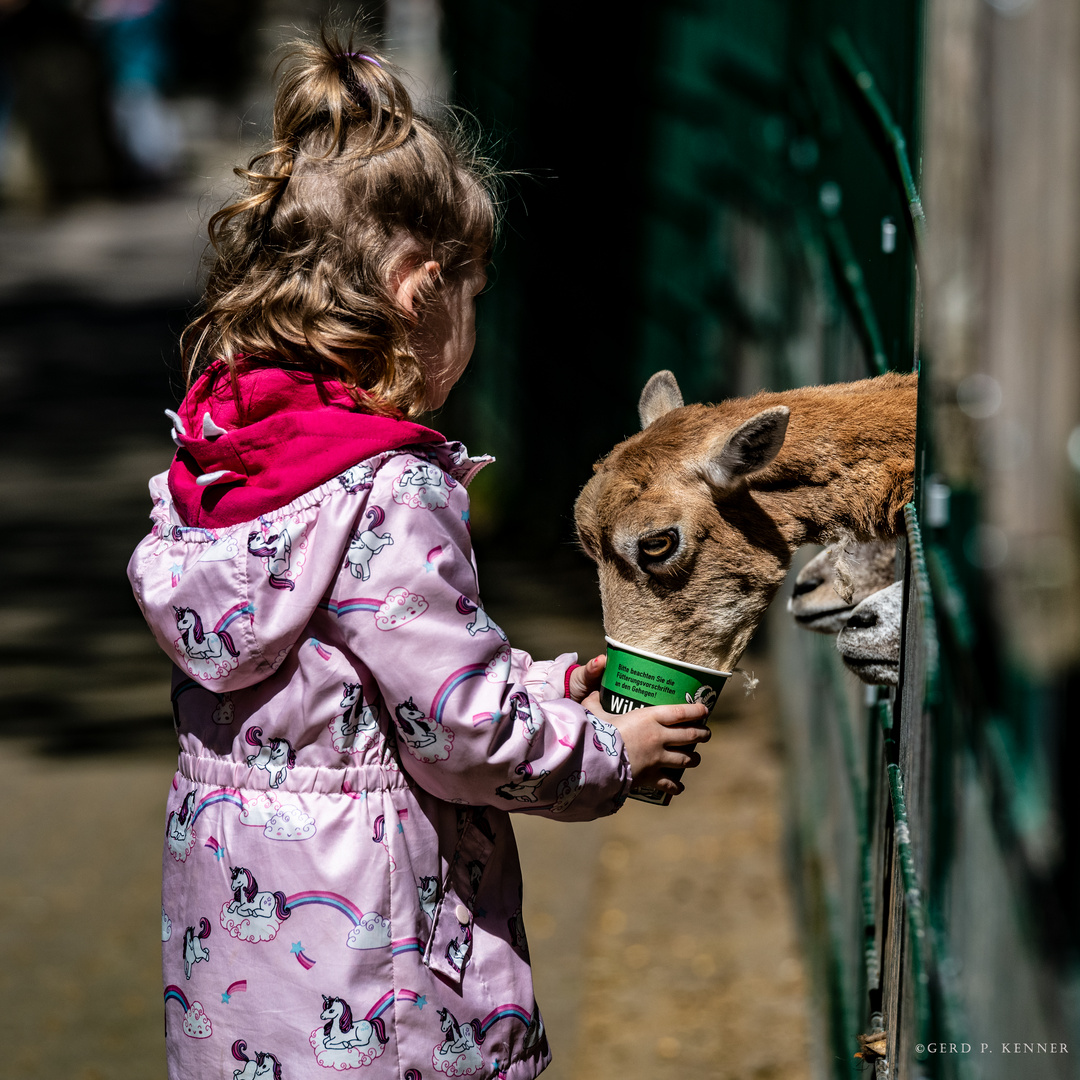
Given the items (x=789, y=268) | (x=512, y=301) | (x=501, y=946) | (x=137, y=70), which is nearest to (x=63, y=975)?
(x=501, y=946)

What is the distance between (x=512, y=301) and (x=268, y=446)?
705cm

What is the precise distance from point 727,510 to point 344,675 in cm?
90

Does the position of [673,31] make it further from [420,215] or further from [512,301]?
[420,215]

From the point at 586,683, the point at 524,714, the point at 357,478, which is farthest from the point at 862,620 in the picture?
the point at 357,478

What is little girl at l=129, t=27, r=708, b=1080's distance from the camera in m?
2.25

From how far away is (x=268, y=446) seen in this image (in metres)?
2.35

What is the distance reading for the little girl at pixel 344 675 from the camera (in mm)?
2250

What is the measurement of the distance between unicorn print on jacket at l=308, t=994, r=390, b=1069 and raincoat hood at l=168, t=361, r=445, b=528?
803 mm

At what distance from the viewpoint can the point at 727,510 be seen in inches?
112

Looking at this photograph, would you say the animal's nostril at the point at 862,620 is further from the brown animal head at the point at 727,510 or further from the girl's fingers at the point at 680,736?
the girl's fingers at the point at 680,736

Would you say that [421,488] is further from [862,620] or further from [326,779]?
[862,620]

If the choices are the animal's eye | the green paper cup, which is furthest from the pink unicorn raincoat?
the animal's eye

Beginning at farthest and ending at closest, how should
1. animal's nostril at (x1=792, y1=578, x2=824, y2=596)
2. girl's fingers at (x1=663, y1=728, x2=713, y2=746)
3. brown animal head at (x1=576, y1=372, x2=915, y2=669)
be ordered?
animal's nostril at (x1=792, y1=578, x2=824, y2=596), brown animal head at (x1=576, y1=372, x2=915, y2=669), girl's fingers at (x1=663, y1=728, x2=713, y2=746)

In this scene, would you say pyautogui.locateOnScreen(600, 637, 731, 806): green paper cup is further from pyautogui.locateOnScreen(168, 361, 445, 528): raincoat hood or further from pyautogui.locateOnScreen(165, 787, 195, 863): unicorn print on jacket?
pyautogui.locateOnScreen(165, 787, 195, 863): unicorn print on jacket
